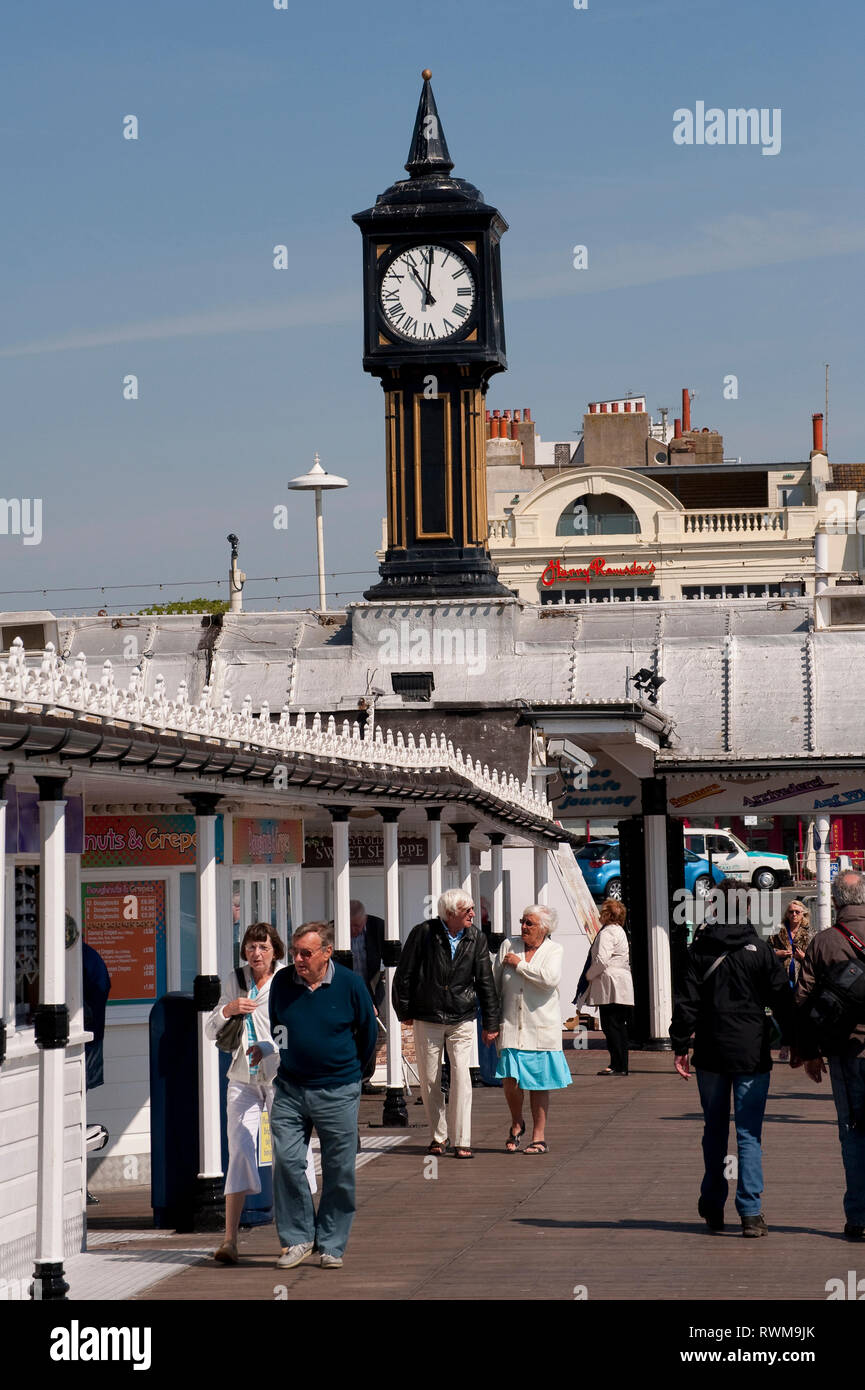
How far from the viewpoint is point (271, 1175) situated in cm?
1223

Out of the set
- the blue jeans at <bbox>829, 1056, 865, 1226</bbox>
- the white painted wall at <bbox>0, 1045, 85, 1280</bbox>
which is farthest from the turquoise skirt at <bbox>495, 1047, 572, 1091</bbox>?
the white painted wall at <bbox>0, 1045, 85, 1280</bbox>

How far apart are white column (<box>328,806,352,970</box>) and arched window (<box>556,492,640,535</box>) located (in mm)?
63458

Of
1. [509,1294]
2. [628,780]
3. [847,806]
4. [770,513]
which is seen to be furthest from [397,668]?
[770,513]

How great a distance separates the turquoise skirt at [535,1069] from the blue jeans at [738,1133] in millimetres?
3514

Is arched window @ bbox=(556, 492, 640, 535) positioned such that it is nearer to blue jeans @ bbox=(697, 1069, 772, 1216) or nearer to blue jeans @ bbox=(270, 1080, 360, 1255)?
blue jeans @ bbox=(697, 1069, 772, 1216)

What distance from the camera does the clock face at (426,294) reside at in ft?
104

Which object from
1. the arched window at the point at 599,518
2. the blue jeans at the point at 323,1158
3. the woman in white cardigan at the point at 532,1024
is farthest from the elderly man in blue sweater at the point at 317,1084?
the arched window at the point at 599,518

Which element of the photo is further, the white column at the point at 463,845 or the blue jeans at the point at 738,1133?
the white column at the point at 463,845

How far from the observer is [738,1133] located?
11.7 metres

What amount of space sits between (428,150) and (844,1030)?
23256 mm

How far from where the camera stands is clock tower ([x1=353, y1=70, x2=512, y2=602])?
104 ft

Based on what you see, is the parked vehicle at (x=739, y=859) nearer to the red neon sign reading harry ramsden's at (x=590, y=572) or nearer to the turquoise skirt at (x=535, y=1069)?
the red neon sign reading harry ramsden's at (x=590, y=572)
